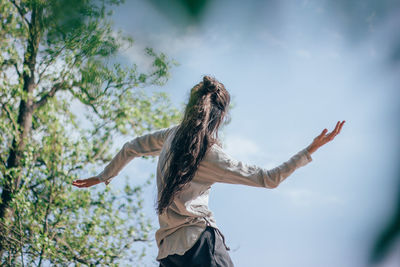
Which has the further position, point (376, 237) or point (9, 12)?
point (9, 12)

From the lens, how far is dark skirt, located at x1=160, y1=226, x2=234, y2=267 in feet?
4.27

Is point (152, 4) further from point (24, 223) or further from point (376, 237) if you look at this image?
point (376, 237)

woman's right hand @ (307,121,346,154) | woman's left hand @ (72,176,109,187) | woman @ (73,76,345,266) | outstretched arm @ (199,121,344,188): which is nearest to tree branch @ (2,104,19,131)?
woman's left hand @ (72,176,109,187)

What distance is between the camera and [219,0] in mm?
4707

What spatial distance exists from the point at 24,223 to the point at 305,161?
10.0 ft

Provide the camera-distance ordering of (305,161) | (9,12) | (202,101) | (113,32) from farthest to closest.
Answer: (9,12)
(113,32)
(202,101)
(305,161)

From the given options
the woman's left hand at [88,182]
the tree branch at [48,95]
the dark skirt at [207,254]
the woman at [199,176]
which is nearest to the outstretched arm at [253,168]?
the woman at [199,176]

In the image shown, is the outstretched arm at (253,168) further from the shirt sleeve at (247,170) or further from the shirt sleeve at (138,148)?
the shirt sleeve at (138,148)

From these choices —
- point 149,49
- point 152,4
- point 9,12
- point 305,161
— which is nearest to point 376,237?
point 305,161

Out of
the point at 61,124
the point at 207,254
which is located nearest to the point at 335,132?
the point at 207,254

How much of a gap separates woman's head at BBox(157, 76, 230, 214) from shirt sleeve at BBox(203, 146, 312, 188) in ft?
0.17

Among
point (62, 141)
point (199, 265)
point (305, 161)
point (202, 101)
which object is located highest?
point (62, 141)

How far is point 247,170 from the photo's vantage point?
1.33 m

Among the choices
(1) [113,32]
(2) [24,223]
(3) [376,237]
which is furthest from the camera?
(1) [113,32]
